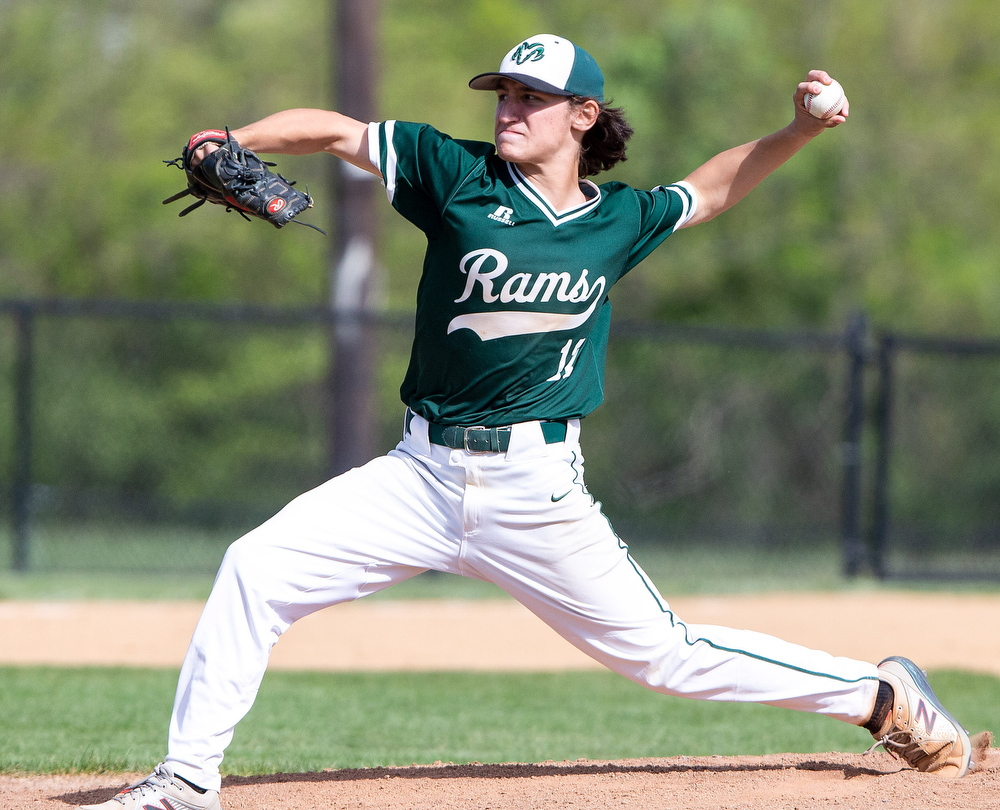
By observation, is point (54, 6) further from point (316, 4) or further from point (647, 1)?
point (647, 1)

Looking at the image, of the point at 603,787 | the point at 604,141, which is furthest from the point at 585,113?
the point at 603,787

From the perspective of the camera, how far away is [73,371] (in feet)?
47.9

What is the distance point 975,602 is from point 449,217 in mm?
7851

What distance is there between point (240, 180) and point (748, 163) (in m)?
1.54

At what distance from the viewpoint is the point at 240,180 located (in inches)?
126

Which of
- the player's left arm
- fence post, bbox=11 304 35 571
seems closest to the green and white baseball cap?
the player's left arm

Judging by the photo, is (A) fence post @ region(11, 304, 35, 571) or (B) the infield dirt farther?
(A) fence post @ region(11, 304, 35, 571)

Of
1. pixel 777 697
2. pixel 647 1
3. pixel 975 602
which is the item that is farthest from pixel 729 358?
pixel 777 697

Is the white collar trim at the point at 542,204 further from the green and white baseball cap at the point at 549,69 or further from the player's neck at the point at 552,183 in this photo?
the green and white baseball cap at the point at 549,69

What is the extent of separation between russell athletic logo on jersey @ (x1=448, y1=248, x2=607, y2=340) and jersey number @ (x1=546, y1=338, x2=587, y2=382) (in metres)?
0.07

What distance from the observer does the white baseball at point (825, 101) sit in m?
3.59

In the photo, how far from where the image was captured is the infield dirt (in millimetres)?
3537

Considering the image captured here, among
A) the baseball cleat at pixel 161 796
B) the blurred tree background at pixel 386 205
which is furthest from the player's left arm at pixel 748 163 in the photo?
the blurred tree background at pixel 386 205

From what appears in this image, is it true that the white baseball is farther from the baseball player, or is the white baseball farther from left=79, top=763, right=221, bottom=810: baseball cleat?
left=79, top=763, right=221, bottom=810: baseball cleat
